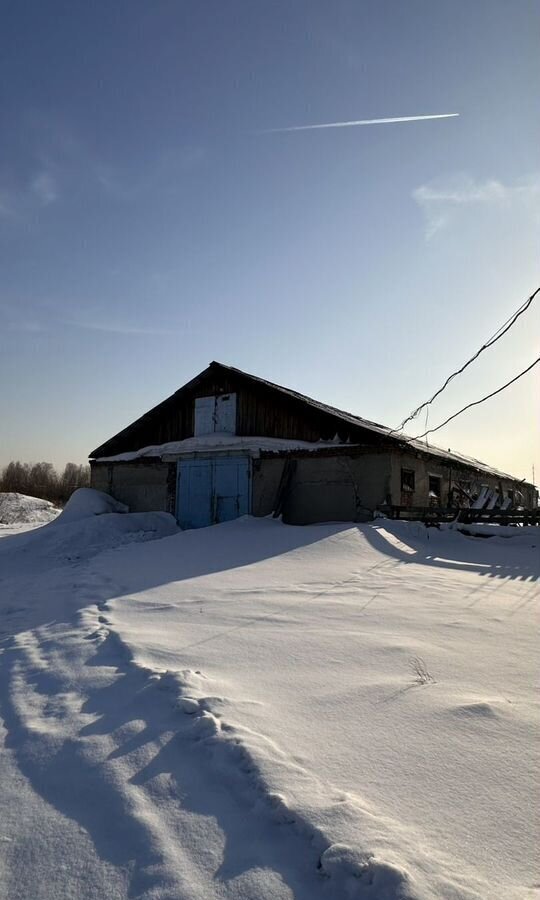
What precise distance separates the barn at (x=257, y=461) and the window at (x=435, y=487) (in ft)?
0.13

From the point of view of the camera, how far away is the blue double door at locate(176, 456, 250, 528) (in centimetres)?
1452

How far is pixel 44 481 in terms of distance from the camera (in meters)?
66.2

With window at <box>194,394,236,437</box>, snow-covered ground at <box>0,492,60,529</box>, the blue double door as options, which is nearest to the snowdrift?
snow-covered ground at <box>0,492,60,529</box>

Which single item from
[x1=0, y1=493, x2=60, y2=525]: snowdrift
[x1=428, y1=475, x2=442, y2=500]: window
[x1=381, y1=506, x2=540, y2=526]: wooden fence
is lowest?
[x1=0, y1=493, x2=60, y2=525]: snowdrift

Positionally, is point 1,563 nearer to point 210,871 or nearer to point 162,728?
point 162,728

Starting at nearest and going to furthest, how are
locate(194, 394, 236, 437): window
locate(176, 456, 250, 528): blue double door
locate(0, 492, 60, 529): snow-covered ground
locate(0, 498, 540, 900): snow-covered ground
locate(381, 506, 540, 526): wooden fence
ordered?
locate(0, 498, 540, 900): snow-covered ground
locate(381, 506, 540, 526): wooden fence
locate(176, 456, 250, 528): blue double door
locate(194, 394, 236, 437): window
locate(0, 492, 60, 529): snow-covered ground

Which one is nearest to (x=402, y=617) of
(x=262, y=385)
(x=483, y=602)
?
(x=483, y=602)

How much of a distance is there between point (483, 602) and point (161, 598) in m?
3.76

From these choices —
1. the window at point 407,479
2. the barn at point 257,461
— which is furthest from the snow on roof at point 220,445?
the window at point 407,479

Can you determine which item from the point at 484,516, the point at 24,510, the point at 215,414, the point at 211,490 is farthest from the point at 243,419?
the point at 24,510

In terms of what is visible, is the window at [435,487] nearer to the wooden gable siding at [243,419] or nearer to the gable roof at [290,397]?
the gable roof at [290,397]

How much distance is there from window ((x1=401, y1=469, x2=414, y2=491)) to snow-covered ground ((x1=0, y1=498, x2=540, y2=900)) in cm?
785

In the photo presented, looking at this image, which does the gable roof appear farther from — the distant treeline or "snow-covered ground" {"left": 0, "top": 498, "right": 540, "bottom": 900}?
the distant treeline

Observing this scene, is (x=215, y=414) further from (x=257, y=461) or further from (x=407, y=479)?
(x=407, y=479)
